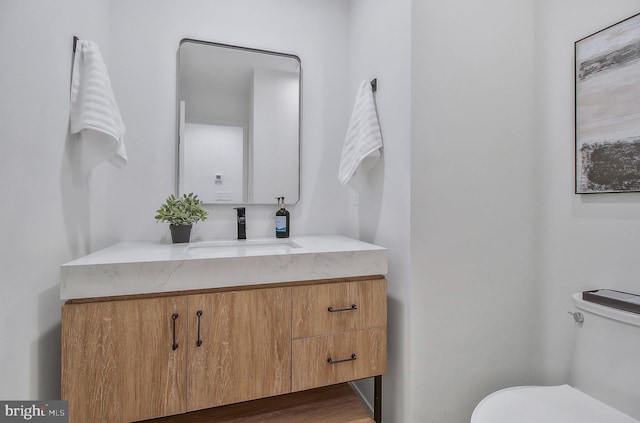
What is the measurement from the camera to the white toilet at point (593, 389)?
1051 mm

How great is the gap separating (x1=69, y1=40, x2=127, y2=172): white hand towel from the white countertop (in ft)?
1.44

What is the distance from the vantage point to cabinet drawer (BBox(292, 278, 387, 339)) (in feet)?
4.12

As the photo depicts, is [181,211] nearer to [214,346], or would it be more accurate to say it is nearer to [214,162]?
[214,162]

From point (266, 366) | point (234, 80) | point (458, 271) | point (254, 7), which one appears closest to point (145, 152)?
point (234, 80)

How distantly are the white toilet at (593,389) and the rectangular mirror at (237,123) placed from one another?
1404mm

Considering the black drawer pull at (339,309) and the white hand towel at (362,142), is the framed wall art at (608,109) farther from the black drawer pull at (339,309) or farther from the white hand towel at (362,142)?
the black drawer pull at (339,309)

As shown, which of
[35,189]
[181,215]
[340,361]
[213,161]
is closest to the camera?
Answer: [35,189]

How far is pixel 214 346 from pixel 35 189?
30.7 inches

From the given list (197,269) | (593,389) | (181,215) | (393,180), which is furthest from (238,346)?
(593,389)

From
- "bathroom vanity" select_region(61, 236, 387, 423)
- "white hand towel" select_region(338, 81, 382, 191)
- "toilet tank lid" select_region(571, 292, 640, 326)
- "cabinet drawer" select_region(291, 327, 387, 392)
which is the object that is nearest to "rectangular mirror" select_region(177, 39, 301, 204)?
"white hand towel" select_region(338, 81, 382, 191)

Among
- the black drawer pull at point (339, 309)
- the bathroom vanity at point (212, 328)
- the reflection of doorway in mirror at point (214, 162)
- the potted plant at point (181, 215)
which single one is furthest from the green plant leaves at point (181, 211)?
the black drawer pull at point (339, 309)

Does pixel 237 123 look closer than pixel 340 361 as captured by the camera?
No

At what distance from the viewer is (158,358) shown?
42.1 inches

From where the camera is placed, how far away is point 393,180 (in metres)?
1.50
